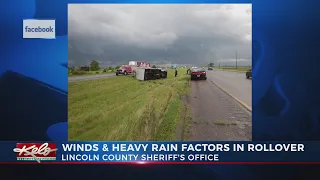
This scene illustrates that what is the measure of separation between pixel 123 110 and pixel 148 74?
1.45 ft

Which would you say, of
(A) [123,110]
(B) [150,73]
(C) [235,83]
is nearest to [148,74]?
(B) [150,73]

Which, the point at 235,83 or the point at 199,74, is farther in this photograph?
the point at 199,74

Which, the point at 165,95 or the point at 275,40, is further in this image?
the point at 165,95

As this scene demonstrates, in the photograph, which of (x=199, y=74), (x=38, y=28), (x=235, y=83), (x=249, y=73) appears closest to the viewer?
(x=38, y=28)

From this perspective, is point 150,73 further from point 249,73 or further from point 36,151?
point 36,151

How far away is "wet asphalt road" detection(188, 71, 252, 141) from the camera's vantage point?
3.08 metres

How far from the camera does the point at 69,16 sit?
3008 mm

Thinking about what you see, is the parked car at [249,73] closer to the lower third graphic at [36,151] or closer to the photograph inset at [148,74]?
the photograph inset at [148,74]

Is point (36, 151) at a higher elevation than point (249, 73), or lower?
lower

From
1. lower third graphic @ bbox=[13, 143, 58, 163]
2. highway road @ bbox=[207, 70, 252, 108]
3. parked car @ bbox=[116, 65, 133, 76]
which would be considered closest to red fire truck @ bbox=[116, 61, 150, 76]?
parked car @ bbox=[116, 65, 133, 76]

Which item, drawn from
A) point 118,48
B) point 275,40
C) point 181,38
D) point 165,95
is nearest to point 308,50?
point 275,40

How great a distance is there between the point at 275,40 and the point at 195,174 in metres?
1.49

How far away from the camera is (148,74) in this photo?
10.5ft

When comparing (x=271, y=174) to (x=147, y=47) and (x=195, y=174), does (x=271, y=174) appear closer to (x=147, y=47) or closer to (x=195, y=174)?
(x=195, y=174)
